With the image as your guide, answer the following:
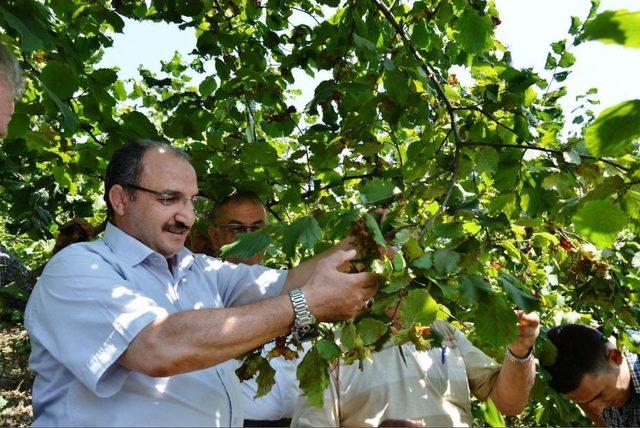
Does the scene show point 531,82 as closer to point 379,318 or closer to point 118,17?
point 379,318

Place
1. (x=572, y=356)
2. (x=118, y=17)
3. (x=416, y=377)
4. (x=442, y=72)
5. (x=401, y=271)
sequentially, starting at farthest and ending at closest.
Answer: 1. (x=442, y=72)
2. (x=118, y=17)
3. (x=572, y=356)
4. (x=416, y=377)
5. (x=401, y=271)

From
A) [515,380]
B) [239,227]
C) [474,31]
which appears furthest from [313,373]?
[239,227]

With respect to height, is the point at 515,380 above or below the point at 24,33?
below

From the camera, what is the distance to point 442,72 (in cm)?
372

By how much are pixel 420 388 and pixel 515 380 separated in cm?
39

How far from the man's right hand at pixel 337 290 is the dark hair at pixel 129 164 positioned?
821mm

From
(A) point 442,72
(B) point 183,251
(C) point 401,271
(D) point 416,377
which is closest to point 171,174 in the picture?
(B) point 183,251

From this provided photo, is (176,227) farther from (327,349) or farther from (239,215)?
(239,215)

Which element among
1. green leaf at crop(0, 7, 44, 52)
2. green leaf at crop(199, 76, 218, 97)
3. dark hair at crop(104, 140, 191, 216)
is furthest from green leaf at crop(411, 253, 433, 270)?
green leaf at crop(199, 76, 218, 97)

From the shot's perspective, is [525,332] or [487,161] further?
[525,332]

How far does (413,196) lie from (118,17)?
6.75 feet

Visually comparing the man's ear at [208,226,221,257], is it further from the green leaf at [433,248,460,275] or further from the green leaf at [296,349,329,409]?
the green leaf at [433,248,460,275]

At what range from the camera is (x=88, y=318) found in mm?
1491

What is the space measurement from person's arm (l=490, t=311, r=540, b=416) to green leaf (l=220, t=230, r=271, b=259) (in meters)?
1.11
